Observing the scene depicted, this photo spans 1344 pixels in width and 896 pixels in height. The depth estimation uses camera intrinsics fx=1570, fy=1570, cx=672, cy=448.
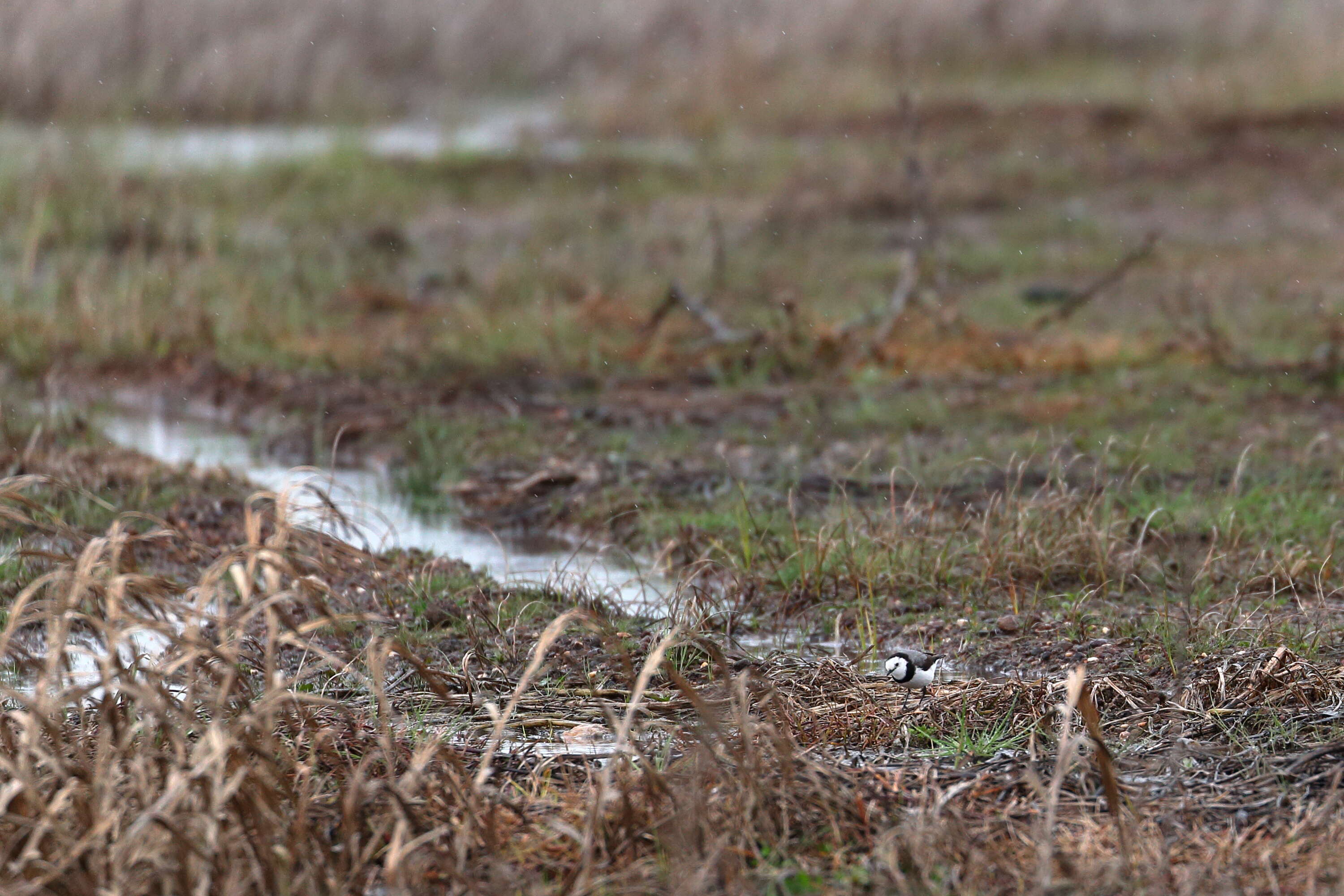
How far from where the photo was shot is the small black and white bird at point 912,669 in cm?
383

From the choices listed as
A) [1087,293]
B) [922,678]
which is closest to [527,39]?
[1087,293]

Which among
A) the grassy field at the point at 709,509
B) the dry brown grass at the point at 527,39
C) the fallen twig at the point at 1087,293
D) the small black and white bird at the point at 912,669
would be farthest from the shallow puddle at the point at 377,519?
the dry brown grass at the point at 527,39

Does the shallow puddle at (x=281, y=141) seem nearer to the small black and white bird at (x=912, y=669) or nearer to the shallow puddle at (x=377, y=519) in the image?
the shallow puddle at (x=377, y=519)

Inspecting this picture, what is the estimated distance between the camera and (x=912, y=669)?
3.84 m

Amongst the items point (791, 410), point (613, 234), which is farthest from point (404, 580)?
point (613, 234)

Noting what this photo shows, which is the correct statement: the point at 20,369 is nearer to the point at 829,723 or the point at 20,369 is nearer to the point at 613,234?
the point at 613,234

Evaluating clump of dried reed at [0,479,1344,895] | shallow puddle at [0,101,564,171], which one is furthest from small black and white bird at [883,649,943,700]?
shallow puddle at [0,101,564,171]

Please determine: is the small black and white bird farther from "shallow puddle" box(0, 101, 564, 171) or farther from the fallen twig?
"shallow puddle" box(0, 101, 564, 171)

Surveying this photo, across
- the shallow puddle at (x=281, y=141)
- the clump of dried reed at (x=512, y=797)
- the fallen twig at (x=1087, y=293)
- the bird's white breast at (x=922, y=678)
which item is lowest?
the shallow puddle at (x=281, y=141)

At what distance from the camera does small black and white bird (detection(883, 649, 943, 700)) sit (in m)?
3.83

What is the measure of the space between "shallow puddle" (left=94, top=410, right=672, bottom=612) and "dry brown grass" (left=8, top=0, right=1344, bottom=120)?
24.7ft

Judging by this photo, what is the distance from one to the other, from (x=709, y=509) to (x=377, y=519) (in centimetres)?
130

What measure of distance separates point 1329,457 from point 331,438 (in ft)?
14.2

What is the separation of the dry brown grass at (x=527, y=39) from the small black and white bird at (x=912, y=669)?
1183 cm
